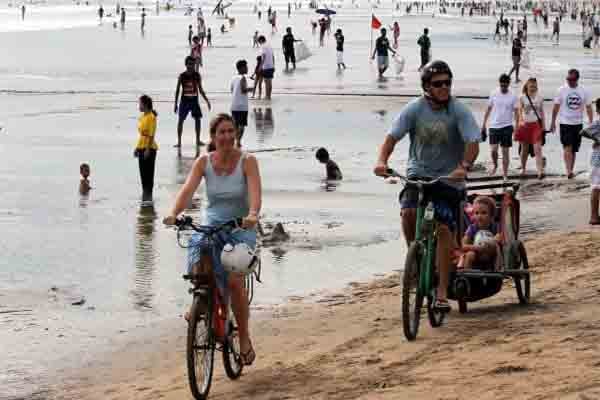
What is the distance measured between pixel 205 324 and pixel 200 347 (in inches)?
6.1

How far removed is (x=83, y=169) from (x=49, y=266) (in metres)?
4.44

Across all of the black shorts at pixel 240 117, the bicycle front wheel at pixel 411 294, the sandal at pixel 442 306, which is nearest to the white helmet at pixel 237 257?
the bicycle front wheel at pixel 411 294

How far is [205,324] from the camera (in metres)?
7.05

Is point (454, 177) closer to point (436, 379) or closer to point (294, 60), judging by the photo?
point (436, 379)

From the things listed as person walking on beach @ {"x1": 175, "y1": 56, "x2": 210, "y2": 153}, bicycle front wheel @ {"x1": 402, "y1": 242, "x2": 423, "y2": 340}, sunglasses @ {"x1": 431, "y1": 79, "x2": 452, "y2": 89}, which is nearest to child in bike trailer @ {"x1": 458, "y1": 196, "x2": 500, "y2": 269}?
bicycle front wheel @ {"x1": 402, "y1": 242, "x2": 423, "y2": 340}

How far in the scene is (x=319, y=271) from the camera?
1166 cm

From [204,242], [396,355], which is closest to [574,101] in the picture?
[396,355]

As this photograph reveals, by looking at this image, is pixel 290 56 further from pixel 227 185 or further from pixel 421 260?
pixel 227 185

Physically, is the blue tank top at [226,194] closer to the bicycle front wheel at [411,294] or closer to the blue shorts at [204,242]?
the blue shorts at [204,242]

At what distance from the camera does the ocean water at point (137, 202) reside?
10.1 meters

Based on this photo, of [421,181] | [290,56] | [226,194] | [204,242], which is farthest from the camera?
[290,56]

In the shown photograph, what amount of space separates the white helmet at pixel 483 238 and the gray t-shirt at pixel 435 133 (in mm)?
853

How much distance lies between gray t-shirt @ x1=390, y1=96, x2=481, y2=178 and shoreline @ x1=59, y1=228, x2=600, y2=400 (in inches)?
41.9

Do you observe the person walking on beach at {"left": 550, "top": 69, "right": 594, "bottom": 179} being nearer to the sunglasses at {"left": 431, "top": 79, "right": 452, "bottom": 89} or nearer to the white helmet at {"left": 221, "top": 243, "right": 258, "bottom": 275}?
the sunglasses at {"left": 431, "top": 79, "right": 452, "bottom": 89}
